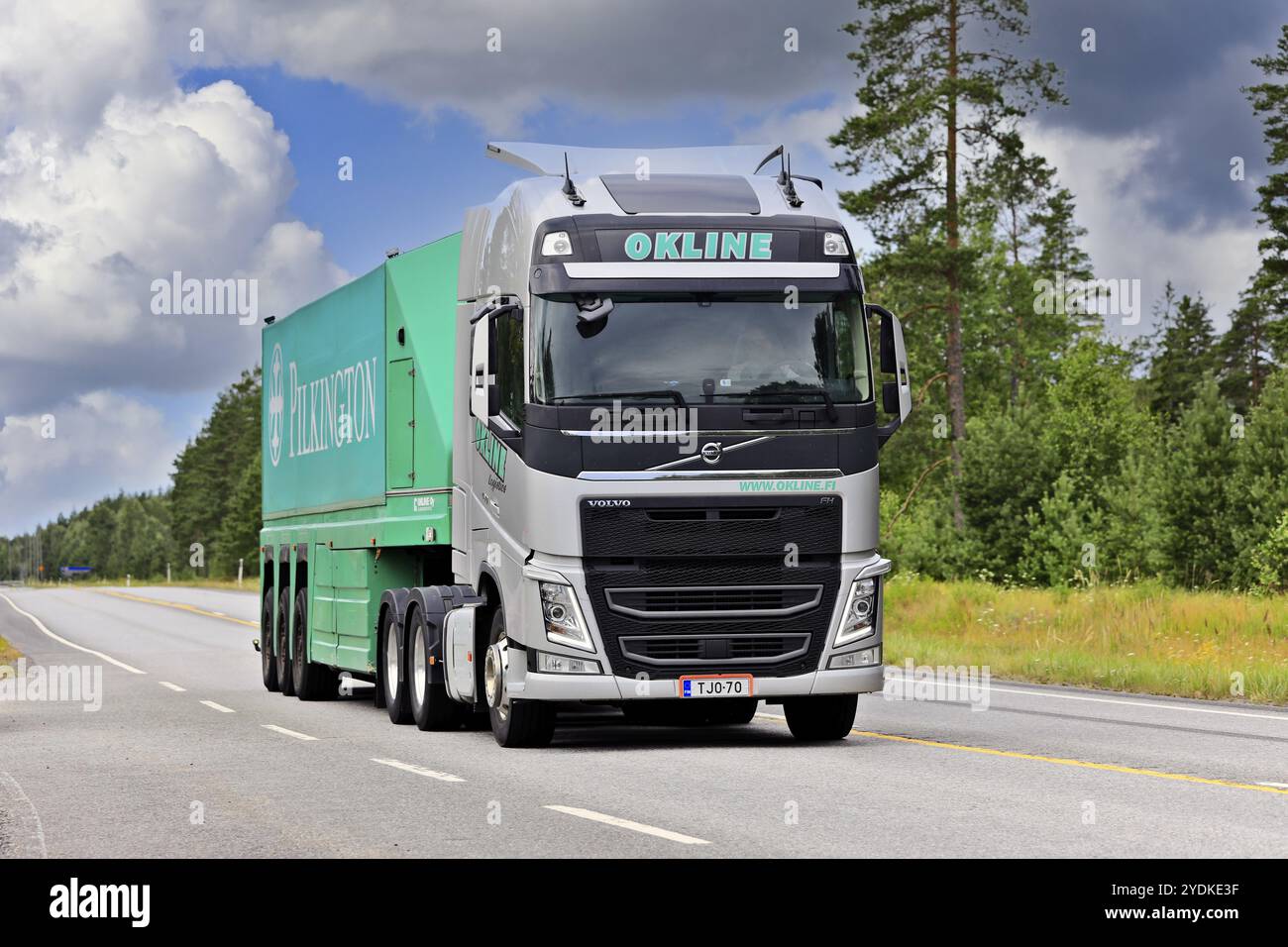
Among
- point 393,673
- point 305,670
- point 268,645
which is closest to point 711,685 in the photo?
point 393,673

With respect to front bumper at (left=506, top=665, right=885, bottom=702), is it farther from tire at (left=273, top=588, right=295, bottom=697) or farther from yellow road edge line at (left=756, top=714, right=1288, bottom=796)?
tire at (left=273, top=588, right=295, bottom=697)

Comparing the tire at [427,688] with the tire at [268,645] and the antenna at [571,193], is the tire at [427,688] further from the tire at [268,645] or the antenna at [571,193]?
Result: the tire at [268,645]

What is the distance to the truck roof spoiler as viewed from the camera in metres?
14.6

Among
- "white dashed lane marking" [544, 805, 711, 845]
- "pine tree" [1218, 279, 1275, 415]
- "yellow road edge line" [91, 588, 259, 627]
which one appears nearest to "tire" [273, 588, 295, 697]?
"white dashed lane marking" [544, 805, 711, 845]

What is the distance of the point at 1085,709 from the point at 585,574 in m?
7.01

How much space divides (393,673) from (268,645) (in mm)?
6598

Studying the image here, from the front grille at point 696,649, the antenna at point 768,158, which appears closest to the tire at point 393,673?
the front grille at point 696,649

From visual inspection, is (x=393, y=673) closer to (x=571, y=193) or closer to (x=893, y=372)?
(x=571, y=193)

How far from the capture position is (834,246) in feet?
44.8

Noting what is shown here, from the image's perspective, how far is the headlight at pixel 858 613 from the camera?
13.5 m

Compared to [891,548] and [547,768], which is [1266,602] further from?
[891,548]

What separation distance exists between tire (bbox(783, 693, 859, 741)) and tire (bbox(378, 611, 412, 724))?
151 inches
